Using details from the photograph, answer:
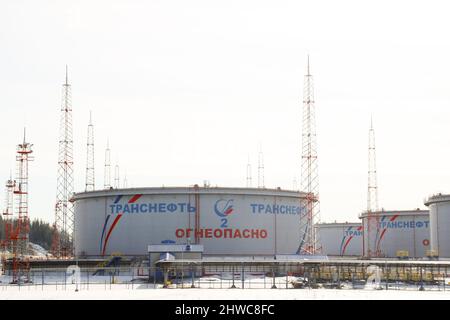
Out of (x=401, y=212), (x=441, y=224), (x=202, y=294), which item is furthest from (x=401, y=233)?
(x=202, y=294)

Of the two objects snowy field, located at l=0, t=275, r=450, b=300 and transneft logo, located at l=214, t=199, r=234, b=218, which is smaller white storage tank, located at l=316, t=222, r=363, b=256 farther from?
snowy field, located at l=0, t=275, r=450, b=300

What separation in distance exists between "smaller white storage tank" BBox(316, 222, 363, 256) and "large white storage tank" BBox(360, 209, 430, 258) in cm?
2246

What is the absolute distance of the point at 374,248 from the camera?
150m

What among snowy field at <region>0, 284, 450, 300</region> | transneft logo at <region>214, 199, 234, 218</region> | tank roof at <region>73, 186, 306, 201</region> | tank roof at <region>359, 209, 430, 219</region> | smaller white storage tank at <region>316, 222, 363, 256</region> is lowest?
snowy field at <region>0, 284, 450, 300</region>

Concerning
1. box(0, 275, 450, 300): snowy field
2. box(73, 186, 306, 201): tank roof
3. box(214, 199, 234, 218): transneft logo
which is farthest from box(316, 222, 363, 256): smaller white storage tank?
box(0, 275, 450, 300): snowy field

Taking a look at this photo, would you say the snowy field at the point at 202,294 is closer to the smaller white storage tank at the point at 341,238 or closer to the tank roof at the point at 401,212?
the tank roof at the point at 401,212

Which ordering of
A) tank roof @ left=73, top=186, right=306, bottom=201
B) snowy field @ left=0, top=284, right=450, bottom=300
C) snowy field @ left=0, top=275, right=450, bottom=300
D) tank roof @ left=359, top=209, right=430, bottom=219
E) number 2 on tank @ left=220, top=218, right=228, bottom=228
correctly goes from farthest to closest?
1. tank roof @ left=359, top=209, right=430, bottom=219
2. tank roof @ left=73, top=186, right=306, bottom=201
3. number 2 on tank @ left=220, top=218, right=228, bottom=228
4. snowy field @ left=0, top=275, right=450, bottom=300
5. snowy field @ left=0, top=284, right=450, bottom=300

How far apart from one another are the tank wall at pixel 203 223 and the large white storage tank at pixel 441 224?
26279mm

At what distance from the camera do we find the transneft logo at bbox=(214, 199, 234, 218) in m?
108
